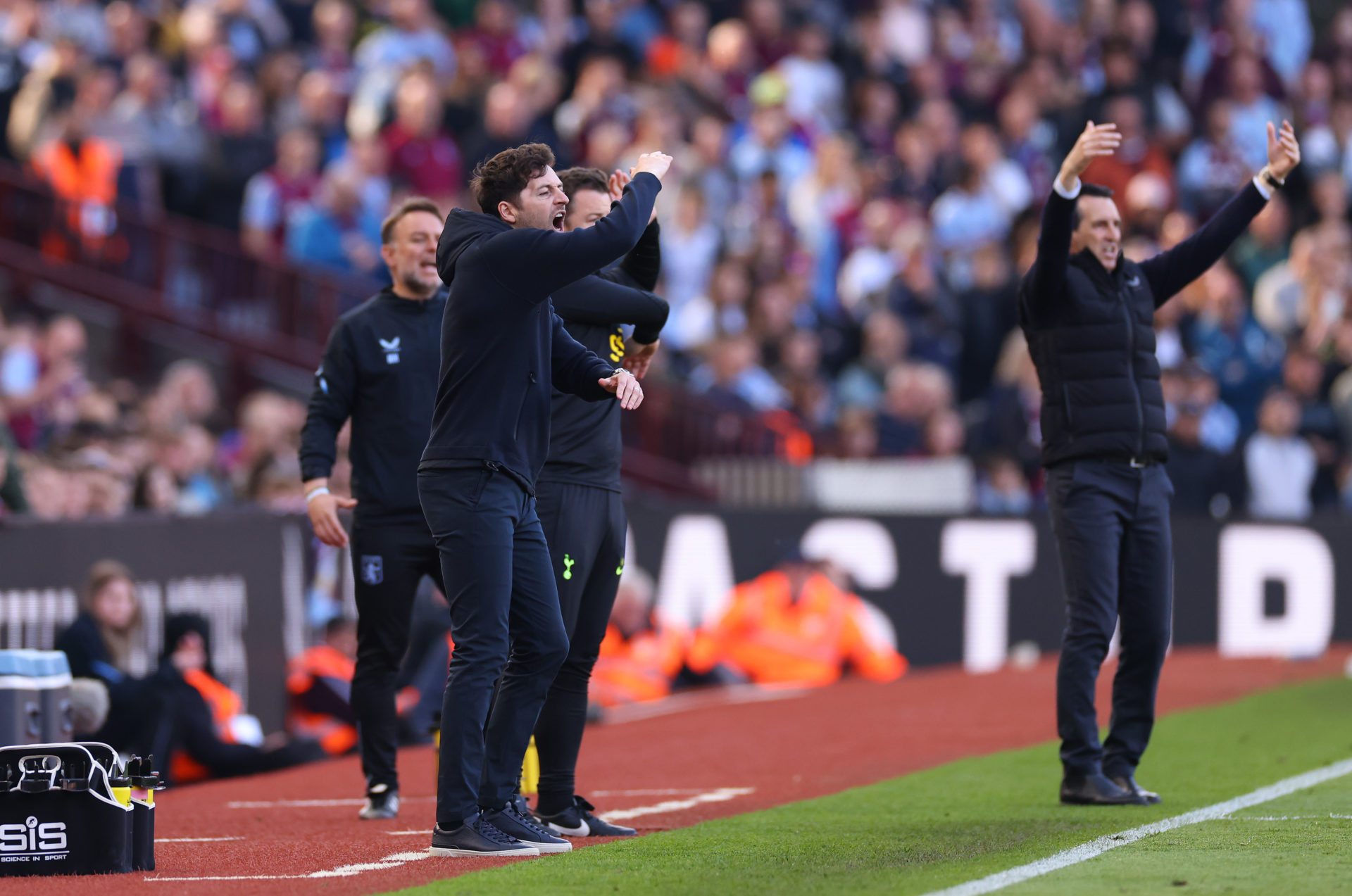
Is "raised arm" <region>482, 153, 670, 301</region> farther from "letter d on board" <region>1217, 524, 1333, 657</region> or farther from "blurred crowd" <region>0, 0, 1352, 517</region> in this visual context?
"letter d on board" <region>1217, 524, 1333, 657</region>

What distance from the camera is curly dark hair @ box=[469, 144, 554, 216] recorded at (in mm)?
6672

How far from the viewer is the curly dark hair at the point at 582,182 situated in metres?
7.57

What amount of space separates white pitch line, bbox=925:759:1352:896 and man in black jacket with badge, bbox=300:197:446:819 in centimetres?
285

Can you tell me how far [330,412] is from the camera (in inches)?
329

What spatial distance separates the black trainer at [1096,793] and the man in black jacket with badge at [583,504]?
5.92ft

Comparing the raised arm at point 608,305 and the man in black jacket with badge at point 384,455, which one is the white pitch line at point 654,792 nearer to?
the man in black jacket with badge at point 384,455

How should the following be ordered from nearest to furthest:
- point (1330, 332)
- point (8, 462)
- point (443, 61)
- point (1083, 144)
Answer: point (1083, 144)
point (8, 462)
point (1330, 332)
point (443, 61)

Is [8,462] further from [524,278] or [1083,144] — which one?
[1083,144]

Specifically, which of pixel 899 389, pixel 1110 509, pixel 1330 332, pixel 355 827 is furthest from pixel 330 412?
pixel 1330 332

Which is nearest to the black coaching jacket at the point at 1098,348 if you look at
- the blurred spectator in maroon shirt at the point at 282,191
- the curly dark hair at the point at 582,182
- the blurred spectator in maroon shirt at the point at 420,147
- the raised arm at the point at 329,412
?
the curly dark hair at the point at 582,182

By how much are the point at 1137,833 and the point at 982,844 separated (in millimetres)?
569

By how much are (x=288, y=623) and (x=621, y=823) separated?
4517 millimetres

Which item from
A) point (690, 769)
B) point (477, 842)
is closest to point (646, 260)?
point (477, 842)

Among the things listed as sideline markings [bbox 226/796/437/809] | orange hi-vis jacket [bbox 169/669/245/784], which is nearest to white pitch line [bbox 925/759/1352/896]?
sideline markings [bbox 226/796/437/809]
